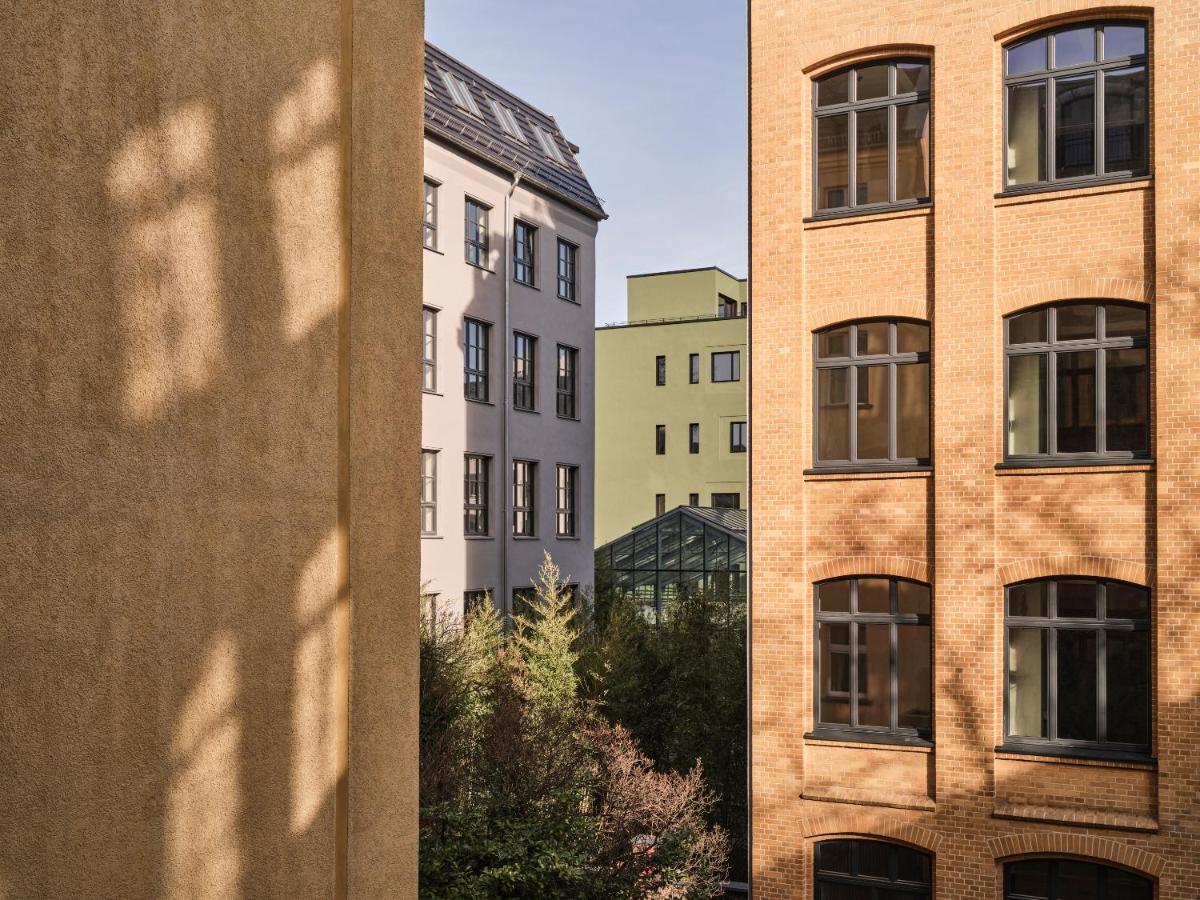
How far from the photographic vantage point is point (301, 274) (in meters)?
4.97

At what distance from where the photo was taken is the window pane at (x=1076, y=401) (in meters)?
15.1

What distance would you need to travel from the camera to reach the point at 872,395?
53.9 ft

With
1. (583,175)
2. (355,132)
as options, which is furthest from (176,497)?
(583,175)

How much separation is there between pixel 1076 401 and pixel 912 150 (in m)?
4.32

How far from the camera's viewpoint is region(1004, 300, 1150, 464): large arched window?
1494 centimetres

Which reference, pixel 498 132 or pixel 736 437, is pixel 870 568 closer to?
pixel 498 132

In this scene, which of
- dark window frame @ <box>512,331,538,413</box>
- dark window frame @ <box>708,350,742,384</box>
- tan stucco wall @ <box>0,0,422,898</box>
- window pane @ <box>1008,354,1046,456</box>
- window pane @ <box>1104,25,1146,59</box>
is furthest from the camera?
dark window frame @ <box>708,350,742,384</box>

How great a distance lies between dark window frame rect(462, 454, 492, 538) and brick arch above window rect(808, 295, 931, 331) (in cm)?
1456

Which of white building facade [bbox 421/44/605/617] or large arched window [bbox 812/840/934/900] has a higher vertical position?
white building facade [bbox 421/44/605/617]

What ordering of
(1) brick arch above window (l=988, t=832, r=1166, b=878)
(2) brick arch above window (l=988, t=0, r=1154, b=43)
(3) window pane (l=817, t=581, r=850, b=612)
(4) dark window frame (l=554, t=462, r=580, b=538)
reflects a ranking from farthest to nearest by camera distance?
1. (4) dark window frame (l=554, t=462, r=580, b=538)
2. (3) window pane (l=817, t=581, r=850, b=612)
3. (2) brick arch above window (l=988, t=0, r=1154, b=43)
4. (1) brick arch above window (l=988, t=832, r=1166, b=878)

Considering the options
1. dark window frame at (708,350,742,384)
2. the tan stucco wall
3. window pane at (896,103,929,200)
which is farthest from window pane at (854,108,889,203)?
dark window frame at (708,350,742,384)

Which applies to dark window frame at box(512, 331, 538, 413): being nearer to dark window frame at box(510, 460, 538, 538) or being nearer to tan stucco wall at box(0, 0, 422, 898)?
dark window frame at box(510, 460, 538, 538)

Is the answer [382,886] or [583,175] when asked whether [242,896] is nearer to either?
[382,886]

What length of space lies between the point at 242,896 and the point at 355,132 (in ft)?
11.2
